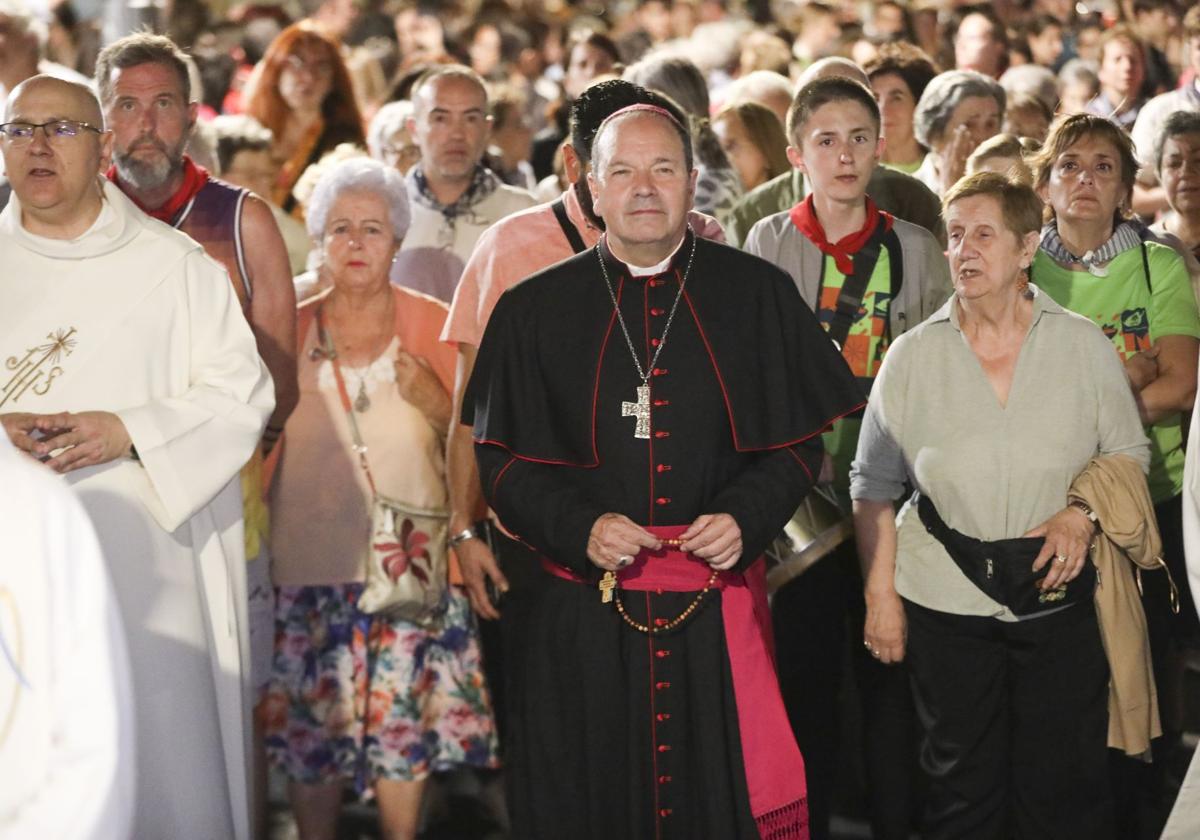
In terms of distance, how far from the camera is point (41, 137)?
515cm

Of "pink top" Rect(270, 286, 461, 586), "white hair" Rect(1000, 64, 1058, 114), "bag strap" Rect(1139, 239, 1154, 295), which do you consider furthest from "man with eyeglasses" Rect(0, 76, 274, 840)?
"white hair" Rect(1000, 64, 1058, 114)

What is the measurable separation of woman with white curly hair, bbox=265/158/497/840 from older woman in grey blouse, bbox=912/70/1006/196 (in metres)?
2.28

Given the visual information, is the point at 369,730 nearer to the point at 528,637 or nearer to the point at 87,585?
the point at 528,637

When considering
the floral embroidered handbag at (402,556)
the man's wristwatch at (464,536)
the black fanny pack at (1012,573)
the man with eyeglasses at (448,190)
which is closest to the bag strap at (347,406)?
the floral embroidered handbag at (402,556)

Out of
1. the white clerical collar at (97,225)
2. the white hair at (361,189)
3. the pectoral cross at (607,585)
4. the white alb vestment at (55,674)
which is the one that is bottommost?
the pectoral cross at (607,585)

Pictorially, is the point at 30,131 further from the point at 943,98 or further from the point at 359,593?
the point at 943,98

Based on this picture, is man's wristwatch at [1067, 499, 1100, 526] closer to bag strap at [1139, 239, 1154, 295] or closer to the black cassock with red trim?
the black cassock with red trim

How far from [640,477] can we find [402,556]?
1.42m

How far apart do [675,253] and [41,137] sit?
1693 mm

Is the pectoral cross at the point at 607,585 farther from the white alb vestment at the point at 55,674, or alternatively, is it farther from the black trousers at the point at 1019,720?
the white alb vestment at the point at 55,674

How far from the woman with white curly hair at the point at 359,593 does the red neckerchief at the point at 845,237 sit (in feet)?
4.07

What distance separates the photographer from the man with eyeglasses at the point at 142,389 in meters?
5.16

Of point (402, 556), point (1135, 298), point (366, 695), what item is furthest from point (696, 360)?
point (366, 695)

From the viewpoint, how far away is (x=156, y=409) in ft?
17.0
